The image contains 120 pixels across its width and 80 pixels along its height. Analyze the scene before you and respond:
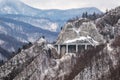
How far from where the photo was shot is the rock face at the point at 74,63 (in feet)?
503

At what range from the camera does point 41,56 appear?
183 m

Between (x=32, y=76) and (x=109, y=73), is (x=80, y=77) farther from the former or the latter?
(x=32, y=76)

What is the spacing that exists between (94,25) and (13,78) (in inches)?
1426

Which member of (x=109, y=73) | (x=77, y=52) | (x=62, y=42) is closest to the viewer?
(x=109, y=73)

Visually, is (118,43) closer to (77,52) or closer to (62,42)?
(77,52)

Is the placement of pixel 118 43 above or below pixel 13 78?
A: above

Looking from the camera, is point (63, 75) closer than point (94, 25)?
Yes

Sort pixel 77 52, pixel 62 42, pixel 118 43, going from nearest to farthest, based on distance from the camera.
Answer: pixel 118 43 → pixel 77 52 → pixel 62 42

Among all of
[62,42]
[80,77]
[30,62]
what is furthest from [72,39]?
[80,77]

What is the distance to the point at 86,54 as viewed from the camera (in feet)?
556

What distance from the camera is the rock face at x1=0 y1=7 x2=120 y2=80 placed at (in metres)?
153

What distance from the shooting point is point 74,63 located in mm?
166875

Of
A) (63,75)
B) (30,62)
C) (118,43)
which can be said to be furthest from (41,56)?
(118,43)

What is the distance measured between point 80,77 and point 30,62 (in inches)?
1588
